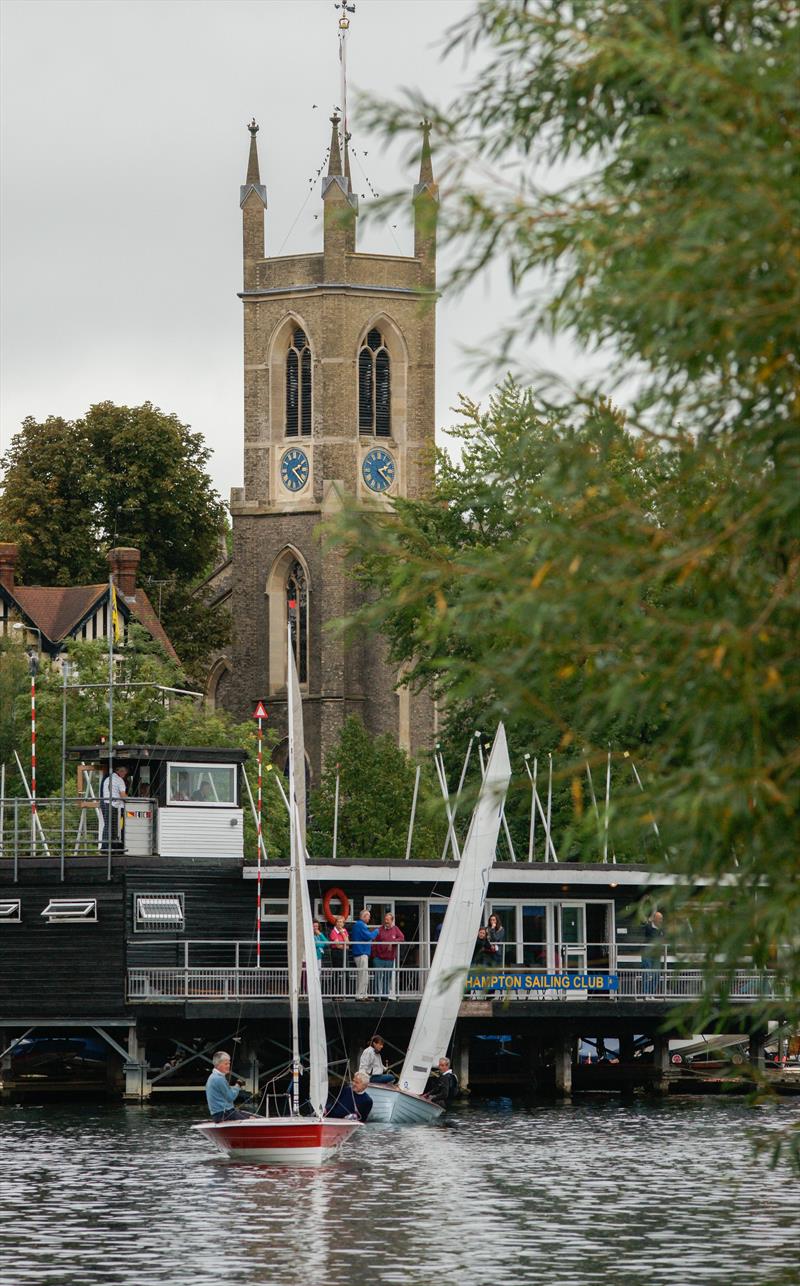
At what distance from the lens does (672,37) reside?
1373cm

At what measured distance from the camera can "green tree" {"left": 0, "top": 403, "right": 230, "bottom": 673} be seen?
8931cm

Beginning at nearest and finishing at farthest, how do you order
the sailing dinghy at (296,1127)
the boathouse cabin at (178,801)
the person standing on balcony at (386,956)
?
the sailing dinghy at (296,1127) → the person standing on balcony at (386,956) → the boathouse cabin at (178,801)

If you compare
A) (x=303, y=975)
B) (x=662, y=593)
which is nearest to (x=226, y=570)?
(x=303, y=975)

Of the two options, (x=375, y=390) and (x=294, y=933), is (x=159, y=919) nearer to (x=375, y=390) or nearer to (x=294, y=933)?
(x=294, y=933)

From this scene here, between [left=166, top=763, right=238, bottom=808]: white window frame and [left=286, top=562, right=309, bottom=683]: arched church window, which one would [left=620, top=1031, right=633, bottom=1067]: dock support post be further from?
[left=286, top=562, right=309, bottom=683]: arched church window

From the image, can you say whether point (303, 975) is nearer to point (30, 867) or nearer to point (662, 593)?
point (30, 867)

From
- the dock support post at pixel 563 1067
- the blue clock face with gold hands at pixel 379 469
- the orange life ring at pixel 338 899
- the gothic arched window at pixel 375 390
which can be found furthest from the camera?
the gothic arched window at pixel 375 390

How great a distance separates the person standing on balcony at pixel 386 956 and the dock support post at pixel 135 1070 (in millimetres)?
4691

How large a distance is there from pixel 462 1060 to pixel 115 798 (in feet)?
30.3

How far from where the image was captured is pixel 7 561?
288ft

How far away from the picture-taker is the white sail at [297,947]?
37469 mm

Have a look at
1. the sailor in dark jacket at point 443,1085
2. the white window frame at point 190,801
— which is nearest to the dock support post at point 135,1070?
the white window frame at point 190,801

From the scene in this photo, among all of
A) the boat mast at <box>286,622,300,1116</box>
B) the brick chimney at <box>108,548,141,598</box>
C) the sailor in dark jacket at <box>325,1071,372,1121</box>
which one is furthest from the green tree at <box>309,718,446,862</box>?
the boat mast at <box>286,622,300,1116</box>

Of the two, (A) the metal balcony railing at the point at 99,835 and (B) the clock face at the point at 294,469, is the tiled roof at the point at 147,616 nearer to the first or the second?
(B) the clock face at the point at 294,469
